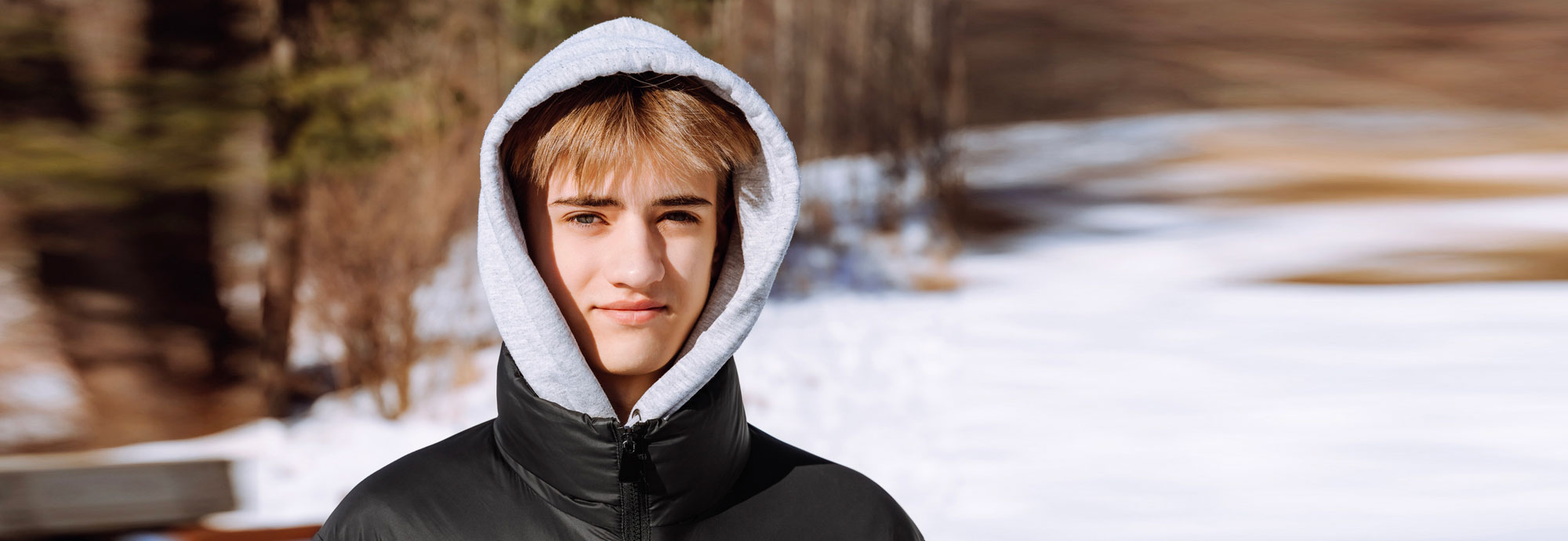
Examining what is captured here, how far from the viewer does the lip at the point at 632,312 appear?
1.36m

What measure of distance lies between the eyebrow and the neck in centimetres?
19

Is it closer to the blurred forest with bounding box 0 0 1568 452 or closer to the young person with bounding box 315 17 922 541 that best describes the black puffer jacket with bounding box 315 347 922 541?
the young person with bounding box 315 17 922 541

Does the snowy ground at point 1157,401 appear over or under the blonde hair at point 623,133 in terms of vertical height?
over

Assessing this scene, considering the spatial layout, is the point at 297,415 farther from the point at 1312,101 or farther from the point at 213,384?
the point at 1312,101

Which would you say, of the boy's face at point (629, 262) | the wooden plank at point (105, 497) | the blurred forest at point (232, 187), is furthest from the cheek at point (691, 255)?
the blurred forest at point (232, 187)

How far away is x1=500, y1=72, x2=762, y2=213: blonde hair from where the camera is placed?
54.1 inches

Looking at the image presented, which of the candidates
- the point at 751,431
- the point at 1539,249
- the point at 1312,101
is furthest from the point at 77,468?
the point at 1312,101

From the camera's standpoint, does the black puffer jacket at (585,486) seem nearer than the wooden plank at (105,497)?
Yes

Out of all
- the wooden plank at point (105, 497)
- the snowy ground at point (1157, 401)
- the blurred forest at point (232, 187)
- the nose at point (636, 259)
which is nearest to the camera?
the nose at point (636, 259)

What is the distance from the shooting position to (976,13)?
49.6ft

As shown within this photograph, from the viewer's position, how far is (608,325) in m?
1.37

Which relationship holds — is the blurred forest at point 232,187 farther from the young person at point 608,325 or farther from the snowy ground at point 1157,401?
the young person at point 608,325

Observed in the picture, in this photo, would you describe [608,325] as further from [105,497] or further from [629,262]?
[105,497]

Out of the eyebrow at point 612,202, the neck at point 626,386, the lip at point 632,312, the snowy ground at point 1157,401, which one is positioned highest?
the snowy ground at point 1157,401
